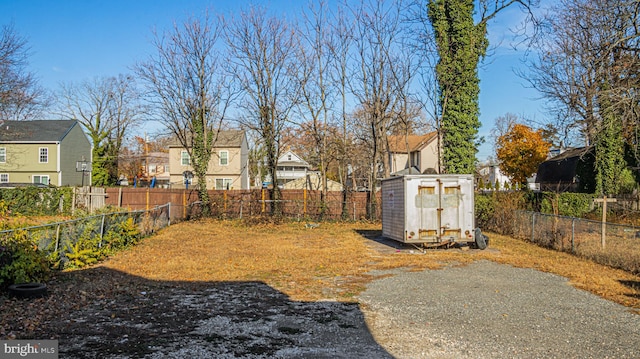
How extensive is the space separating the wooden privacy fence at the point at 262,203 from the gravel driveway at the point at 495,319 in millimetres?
17188

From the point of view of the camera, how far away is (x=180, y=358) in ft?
17.6

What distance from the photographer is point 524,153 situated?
56.2 meters

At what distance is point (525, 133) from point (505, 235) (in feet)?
134

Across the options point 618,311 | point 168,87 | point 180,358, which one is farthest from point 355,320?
point 168,87

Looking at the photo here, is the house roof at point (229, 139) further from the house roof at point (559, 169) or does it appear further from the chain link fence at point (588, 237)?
the chain link fence at point (588, 237)

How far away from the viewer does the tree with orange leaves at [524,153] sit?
5588 cm

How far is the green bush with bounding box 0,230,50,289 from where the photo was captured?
8156 mm

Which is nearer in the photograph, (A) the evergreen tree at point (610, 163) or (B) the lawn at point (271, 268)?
(B) the lawn at point (271, 268)

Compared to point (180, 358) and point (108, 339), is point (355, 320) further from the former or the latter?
point (108, 339)

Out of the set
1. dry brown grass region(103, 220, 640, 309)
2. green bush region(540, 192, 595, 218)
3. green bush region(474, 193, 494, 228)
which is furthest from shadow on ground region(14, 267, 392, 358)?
green bush region(540, 192, 595, 218)

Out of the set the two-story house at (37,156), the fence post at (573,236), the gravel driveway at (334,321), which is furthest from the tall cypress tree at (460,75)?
the two-story house at (37,156)

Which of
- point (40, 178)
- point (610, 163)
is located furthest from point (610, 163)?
point (40, 178)

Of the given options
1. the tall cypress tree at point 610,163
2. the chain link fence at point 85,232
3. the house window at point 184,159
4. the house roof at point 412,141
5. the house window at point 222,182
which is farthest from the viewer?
the house roof at point 412,141

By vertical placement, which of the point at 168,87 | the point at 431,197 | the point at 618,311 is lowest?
the point at 618,311
